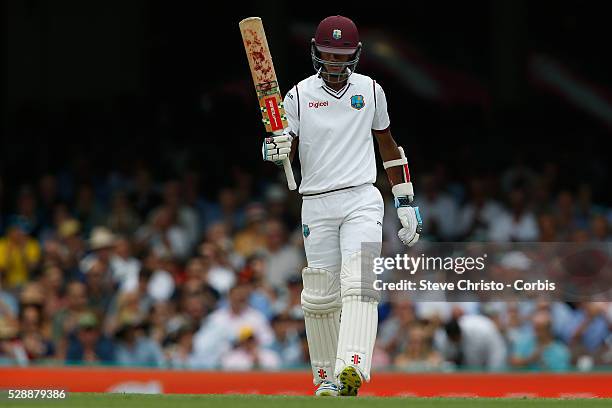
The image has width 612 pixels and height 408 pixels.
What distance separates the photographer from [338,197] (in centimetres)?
884

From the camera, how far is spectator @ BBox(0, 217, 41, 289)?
15.2 meters

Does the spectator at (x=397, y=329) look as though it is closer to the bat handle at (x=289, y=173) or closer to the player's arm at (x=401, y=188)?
the player's arm at (x=401, y=188)

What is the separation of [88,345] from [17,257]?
228 cm

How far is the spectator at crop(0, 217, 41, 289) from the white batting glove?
22.6 ft

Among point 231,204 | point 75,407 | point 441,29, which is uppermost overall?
point 441,29

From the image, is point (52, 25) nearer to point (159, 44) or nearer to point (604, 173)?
point (159, 44)

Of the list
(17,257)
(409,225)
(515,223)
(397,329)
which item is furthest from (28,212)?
(409,225)

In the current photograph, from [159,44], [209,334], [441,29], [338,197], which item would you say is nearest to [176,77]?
[159,44]

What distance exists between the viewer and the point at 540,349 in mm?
13023

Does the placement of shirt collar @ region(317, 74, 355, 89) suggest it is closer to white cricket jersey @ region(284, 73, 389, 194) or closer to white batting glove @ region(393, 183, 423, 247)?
white cricket jersey @ region(284, 73, 389, 194)

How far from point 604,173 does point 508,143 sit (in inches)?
49.2

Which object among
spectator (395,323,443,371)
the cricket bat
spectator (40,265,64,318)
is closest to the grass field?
the cricket bat

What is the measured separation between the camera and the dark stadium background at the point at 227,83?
17141 millimetres

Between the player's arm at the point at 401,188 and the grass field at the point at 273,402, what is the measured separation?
3.41 feet
